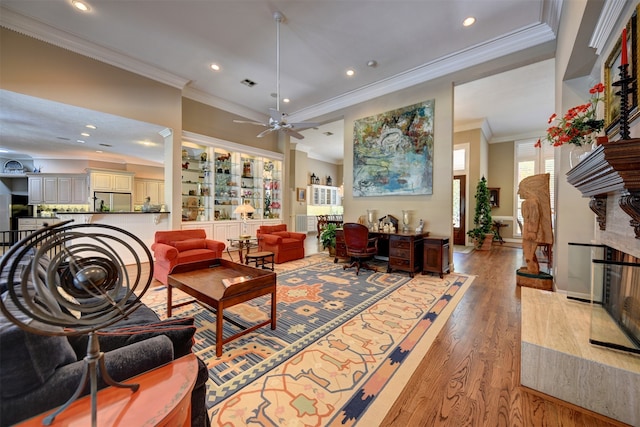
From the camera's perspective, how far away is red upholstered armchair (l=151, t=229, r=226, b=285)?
12.5ft

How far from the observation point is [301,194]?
370 inches

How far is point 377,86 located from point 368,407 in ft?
18.4

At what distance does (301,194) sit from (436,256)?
5.94 metres

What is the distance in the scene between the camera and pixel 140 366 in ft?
3.38

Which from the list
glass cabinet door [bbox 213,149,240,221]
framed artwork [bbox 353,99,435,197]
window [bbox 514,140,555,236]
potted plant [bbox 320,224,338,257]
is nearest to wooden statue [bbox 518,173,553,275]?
framed artwork [bbox 353,99,435,197]

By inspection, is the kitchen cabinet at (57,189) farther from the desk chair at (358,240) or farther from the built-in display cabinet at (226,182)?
the desk chair at (358,240)

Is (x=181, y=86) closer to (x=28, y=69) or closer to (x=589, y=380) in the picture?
(x=28, y=69)

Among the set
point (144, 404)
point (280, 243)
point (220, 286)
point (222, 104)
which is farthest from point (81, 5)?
point (144, 404)

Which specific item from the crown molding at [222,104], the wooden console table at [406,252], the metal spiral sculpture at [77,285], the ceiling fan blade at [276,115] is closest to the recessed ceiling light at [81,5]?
the crown molding at [222,104]

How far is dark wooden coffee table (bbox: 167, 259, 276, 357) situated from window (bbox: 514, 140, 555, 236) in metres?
8.51

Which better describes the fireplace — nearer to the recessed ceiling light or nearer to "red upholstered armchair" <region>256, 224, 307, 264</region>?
"red upholstered armchair" <region>256, 224, 307, 264</region>

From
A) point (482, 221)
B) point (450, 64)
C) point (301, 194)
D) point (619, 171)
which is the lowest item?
point (482, 221)

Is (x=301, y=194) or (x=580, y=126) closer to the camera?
→ (x=580, y=126)

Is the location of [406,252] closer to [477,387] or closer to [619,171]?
[477,387]
